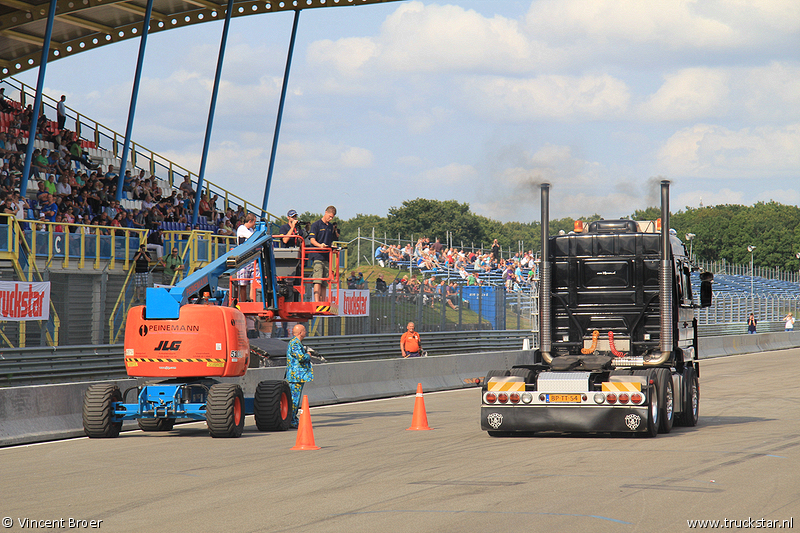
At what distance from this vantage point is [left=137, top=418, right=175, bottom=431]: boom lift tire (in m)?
15.7

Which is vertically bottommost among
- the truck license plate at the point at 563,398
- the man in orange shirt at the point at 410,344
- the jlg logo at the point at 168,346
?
the truck license plate at the point at 563,398

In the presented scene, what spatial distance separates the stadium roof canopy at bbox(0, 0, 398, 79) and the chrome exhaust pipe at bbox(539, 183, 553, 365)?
1832 cm

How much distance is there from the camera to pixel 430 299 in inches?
1217

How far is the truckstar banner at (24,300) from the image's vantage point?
1695 cm

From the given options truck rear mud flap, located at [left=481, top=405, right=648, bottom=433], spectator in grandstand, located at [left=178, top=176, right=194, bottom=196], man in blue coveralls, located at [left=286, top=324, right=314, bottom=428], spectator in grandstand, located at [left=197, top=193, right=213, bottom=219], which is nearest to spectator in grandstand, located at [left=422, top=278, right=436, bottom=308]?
spectator in grandstand, located at [left=197, top=193, right=213, bottom=219]

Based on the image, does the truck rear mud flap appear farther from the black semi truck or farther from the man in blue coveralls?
the man in blue coveralls

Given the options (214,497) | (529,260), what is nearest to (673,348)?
(214,497)

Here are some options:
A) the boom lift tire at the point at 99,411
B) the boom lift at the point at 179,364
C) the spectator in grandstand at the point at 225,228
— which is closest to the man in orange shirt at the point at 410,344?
the spectator in grandstand at the point at 225,228

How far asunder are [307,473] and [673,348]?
6683 mm

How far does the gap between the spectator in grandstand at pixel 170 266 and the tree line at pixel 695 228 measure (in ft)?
243

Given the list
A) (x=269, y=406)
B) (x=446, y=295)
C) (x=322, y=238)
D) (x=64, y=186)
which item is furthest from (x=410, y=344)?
(x=269, y=406)

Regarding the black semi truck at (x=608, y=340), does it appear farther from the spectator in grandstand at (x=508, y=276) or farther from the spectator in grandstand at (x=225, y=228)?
the spectator in grandstand at (x=508, y=276)

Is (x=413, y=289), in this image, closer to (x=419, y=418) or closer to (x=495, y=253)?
(x=419, y=418)

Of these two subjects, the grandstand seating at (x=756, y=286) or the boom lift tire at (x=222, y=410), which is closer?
the boom lift tire at (x=222, y=410)
